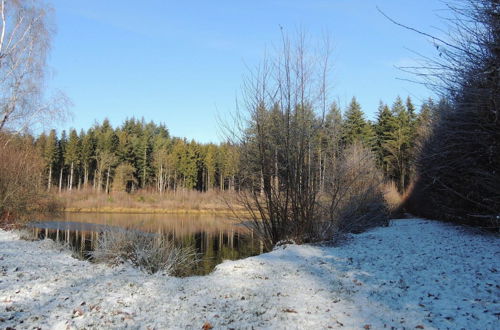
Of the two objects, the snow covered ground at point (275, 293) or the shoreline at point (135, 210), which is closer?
the snow covered ground at point (275, 293)

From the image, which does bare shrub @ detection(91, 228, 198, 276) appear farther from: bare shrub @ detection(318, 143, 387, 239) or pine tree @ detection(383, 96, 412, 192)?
pine tree @ detection(383, 96, 412, 192)

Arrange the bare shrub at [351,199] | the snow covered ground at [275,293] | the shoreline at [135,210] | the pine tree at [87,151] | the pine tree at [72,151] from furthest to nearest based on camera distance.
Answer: the pine tree at [87,151], the pine tree at [72,151], the shoreline at [135,210], the bare shrub at [351,199], the snow covered ground at [275,293]

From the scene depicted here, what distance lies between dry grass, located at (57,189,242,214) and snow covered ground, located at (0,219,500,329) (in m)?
29.3

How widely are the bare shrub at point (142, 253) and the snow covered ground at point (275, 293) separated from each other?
66 centimetres

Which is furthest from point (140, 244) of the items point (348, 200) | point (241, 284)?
point (348, 200)

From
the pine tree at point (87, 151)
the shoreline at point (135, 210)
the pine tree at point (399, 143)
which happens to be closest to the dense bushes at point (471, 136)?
the pine tree at point (399, 143)

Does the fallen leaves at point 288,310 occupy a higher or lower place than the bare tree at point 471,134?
lower

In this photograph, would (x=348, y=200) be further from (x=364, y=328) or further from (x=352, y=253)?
(x=364, y=328)

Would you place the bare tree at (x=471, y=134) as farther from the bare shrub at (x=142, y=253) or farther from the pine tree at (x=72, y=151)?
the pine tree at (x=72, y=151)

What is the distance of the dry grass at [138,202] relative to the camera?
3744 centimetres

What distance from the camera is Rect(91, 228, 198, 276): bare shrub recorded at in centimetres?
819

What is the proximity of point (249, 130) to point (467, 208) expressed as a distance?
7037 mm

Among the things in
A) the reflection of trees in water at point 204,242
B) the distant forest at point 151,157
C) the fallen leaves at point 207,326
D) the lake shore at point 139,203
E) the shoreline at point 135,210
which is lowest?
the reflection of trees in water at point 204,242

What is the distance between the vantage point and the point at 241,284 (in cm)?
610
